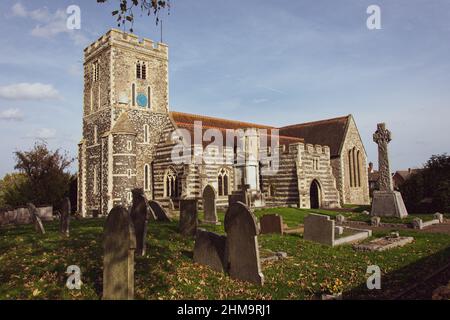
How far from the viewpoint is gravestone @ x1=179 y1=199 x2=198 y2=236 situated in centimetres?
1155

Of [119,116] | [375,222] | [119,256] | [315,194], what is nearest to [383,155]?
[375,222]

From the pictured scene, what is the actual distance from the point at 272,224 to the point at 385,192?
783 cm

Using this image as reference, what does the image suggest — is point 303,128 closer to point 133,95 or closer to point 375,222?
point 133,95

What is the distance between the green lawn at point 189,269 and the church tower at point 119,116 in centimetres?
1572

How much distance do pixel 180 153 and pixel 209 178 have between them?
9.89ft

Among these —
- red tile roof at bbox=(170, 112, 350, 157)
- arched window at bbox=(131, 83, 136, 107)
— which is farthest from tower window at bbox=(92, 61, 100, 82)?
red tile roof at bbox=(170, 112, 350, 157)

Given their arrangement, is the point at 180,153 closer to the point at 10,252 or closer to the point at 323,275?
the point at 10,252

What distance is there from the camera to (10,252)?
8867 millimetres

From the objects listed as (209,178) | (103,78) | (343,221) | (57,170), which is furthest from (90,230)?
(57,170)

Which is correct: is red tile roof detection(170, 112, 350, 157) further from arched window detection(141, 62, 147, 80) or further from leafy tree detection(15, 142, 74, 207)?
leafy tree detection(15, 142, 74, 207)

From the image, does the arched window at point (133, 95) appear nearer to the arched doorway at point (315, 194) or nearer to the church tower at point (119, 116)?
the church tower at point (119, 116)

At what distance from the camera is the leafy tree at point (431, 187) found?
2081cm

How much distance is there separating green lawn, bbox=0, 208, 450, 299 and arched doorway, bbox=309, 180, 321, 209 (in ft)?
58.3

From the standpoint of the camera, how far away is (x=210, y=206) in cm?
1510
